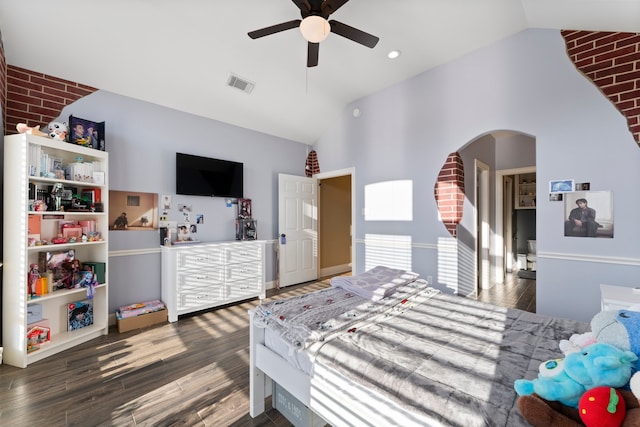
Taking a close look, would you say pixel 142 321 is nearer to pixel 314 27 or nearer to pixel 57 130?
pixel 57 130

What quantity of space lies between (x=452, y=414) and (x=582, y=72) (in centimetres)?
305

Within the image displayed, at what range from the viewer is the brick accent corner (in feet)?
16.3

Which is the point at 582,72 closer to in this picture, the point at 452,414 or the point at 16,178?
the point at 452,414

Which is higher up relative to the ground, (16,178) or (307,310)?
(16,178)

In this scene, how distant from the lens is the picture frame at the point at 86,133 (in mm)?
2695

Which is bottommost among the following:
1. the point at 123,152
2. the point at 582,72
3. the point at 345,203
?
the point at 345,203

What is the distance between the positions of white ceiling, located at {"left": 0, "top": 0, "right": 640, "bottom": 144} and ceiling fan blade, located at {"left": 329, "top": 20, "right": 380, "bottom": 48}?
1.88 ft

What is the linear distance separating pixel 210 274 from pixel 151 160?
5.17 feet

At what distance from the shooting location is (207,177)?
12.2 ft

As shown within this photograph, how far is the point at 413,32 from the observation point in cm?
282

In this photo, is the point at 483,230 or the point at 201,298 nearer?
the point at 201,298

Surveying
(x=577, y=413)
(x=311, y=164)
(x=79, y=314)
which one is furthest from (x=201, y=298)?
(x=577, y=413)

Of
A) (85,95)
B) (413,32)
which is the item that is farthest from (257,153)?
(413,32)

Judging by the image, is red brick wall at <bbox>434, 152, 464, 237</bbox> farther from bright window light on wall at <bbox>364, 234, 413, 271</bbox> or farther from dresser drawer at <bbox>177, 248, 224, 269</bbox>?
dresser drawer at <bbox>177, 248, 224, 269</bbox>
